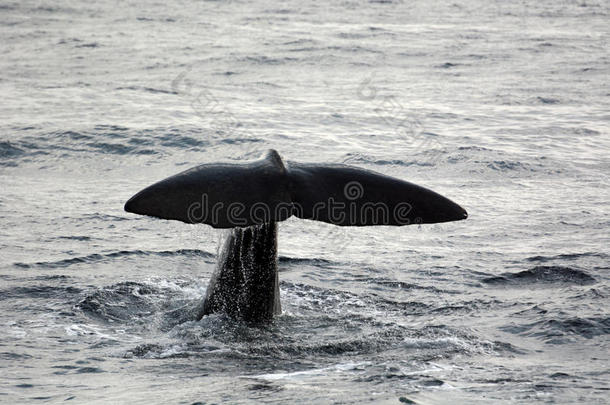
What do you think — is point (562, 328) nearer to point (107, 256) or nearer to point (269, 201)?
point (269, 201)

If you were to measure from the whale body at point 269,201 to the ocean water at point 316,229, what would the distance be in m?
0.58

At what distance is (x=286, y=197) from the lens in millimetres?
5383

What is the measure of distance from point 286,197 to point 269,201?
140mm

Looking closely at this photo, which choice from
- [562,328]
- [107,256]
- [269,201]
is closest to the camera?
[269,201]

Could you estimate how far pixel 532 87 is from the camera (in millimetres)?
19891

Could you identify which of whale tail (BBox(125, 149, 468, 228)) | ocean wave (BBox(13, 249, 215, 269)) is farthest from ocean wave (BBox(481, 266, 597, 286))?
whale tail (BBox(125, 149, 468, 228))

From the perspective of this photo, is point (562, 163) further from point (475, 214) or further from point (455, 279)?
point (455, 279)

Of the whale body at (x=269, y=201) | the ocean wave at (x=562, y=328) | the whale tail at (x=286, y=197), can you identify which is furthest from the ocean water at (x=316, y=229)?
the whale tail at (x=286, y=197)

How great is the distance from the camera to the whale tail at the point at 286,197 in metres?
5.00

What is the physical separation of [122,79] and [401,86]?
19.9ft

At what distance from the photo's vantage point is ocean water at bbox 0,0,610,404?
5762 millimetres

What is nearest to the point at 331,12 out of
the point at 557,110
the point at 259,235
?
the point at 557,110

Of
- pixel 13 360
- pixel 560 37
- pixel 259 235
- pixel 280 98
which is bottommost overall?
pixel 13 360

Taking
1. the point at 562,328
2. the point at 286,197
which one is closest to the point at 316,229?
the point at 562,328
